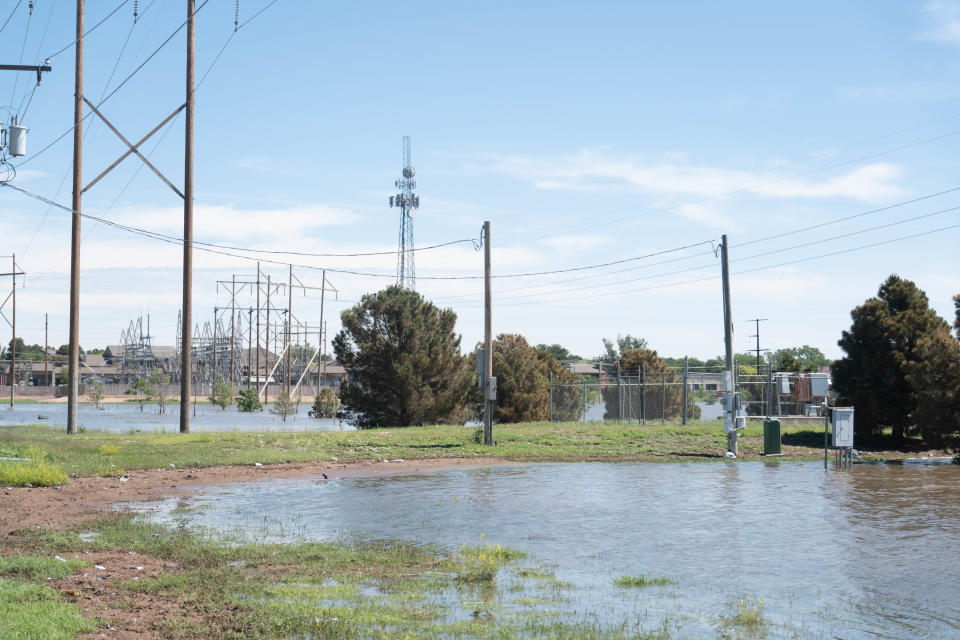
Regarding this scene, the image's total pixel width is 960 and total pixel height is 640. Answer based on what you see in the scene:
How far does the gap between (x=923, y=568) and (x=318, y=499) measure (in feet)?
36.3

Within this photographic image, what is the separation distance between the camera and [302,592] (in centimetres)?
939

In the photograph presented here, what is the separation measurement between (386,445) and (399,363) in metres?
10.1

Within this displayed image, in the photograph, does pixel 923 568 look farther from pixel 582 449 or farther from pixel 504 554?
pixel 582 449

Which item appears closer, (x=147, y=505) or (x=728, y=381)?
(x=147, y=505)

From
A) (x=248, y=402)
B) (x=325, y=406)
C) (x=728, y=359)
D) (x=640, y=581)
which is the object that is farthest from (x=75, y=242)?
(x=248, y=402)

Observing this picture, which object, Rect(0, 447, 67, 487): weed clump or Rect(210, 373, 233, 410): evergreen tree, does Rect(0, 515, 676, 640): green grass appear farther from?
Rect(210, 373, 233, 410): evergreen tree

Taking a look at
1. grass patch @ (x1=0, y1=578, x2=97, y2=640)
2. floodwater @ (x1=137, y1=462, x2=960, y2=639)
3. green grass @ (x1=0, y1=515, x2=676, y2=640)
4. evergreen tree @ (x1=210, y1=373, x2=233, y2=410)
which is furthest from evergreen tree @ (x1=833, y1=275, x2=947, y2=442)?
evergreen tree @ (x1=210, y1=373, x2=233, y2=410)

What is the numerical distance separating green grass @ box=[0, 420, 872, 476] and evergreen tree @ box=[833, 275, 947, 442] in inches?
111

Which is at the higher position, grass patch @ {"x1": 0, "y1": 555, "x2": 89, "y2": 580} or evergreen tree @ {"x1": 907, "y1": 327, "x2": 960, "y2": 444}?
evergreen tree @ {"x1": 907, "y1": 327, "x2": 960, "y2": 444}

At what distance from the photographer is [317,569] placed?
10.8 meters

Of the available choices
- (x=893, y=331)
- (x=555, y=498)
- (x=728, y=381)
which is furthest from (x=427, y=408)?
(x=555, y=498)

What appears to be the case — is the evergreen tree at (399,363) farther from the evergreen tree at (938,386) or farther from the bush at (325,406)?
the bush at (325,406)

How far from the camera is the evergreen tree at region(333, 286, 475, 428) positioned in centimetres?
3941

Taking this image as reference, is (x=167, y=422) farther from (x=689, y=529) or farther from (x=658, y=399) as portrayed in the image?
(x=689, y=529)
